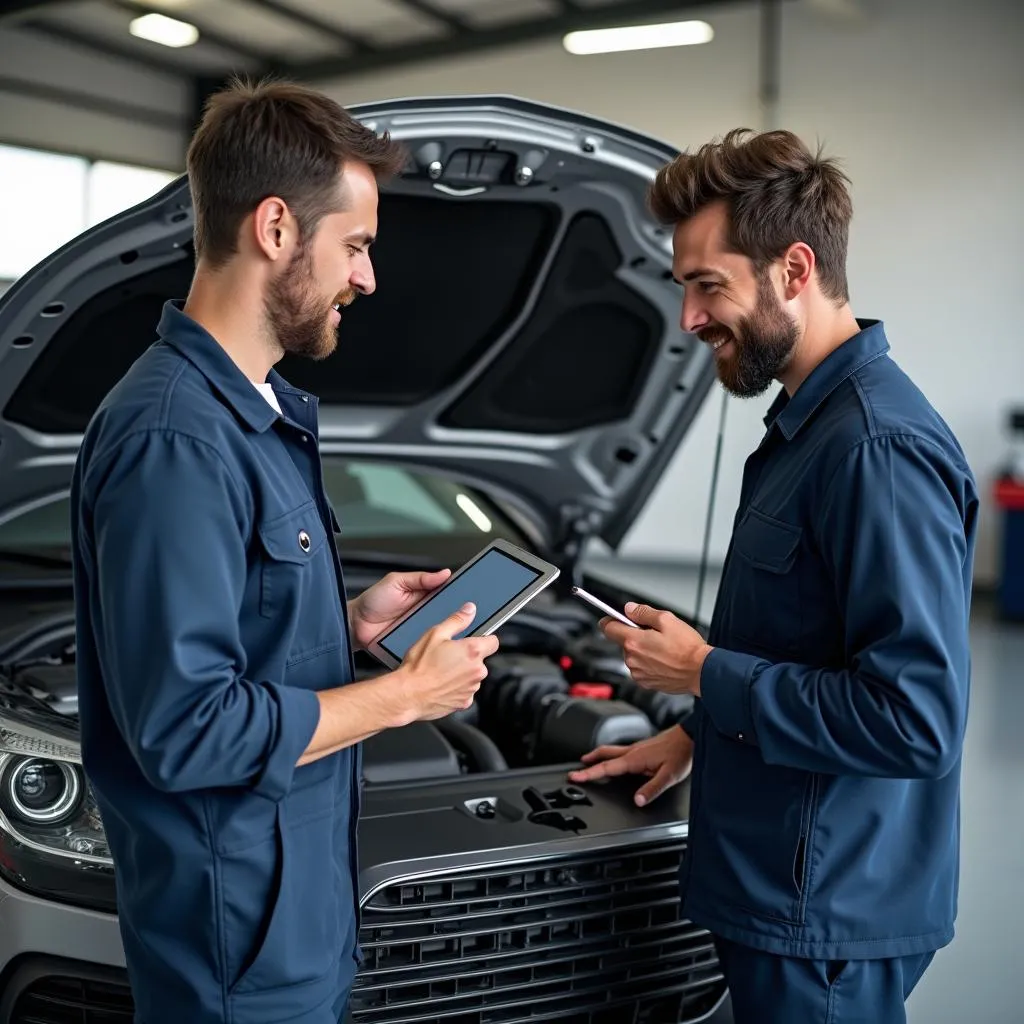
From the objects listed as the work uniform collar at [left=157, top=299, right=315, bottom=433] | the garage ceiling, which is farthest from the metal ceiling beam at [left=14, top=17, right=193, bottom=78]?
the work uniform collar at [left=157, top=299, right=315, bottom=433]

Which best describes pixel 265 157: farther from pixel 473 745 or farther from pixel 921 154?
pixel 921 154

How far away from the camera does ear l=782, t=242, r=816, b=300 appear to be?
1.45m

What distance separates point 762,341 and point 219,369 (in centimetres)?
67

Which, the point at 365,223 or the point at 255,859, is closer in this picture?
the point at 255,859

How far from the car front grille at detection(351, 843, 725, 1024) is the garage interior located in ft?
13.3

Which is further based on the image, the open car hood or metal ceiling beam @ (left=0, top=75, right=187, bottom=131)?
metal ceiling beam @ (left=0, top=75, right=187, bottom=131)

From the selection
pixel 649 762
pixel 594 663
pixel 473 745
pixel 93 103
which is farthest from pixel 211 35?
pixel 649 762

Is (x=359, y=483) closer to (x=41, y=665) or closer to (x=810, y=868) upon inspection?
(x=41, y=665)

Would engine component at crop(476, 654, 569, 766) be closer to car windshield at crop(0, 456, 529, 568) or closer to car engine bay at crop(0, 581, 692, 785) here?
car engine bay at crop(0, 581, 692, 785)

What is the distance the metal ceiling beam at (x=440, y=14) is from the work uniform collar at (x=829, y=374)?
7.85 m

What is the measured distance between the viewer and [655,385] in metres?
2.51

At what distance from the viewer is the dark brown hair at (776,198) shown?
145 centimetres

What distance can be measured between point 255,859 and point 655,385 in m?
1.56

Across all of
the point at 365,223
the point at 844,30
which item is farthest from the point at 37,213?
the point at 365,223
